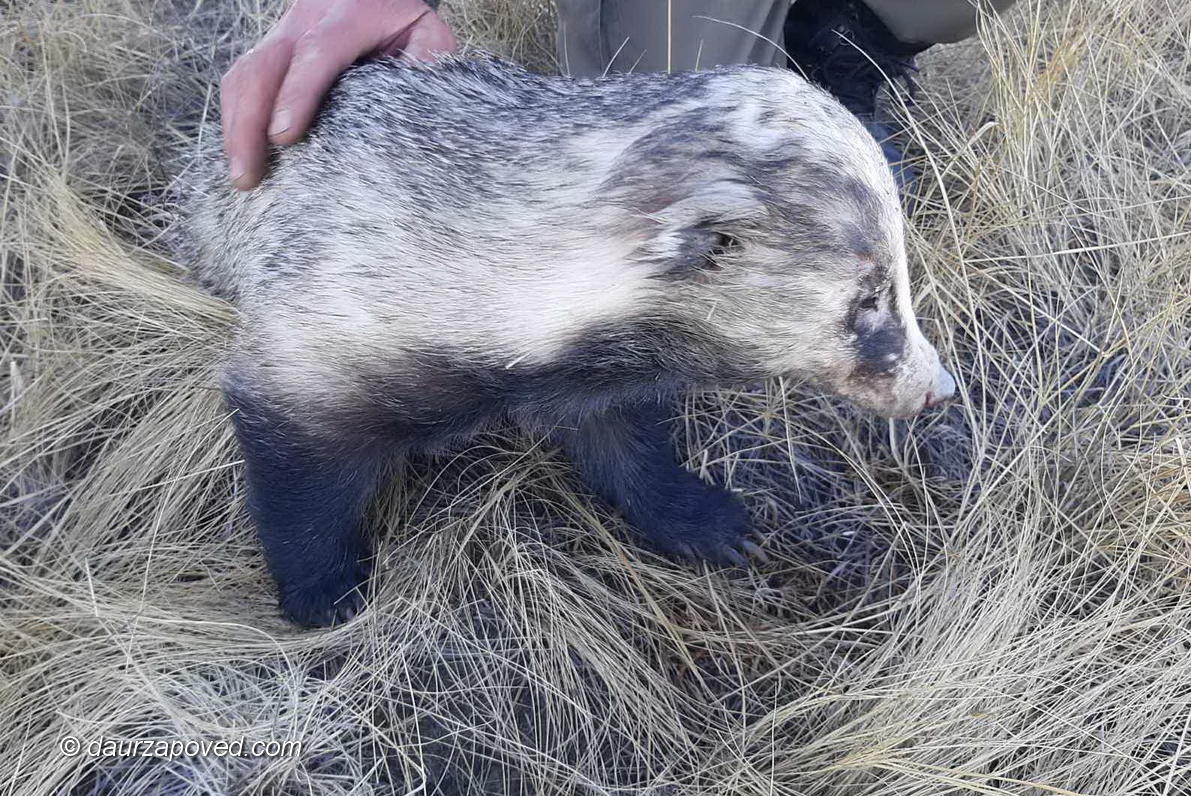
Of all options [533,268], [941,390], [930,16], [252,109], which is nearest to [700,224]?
[533,268]

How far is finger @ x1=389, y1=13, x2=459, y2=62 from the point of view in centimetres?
296

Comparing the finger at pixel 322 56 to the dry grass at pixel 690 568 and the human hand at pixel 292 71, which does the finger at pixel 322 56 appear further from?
the dry grass at pixel 690 568

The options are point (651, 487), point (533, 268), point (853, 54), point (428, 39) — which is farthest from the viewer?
point (853, 54)

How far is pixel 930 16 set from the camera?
359cm

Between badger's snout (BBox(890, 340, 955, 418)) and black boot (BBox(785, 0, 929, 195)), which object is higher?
black boot (BBox(785, 0, 929, 195))

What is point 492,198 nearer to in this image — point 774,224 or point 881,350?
point 774,224

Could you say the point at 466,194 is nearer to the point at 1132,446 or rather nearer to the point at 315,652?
the point at 315,652

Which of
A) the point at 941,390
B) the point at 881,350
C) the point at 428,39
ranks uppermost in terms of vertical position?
the point at 428,39

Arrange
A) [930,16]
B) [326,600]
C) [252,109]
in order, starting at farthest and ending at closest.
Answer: [930,16] → [326,600] → [252,109]

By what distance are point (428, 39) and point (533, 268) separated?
1239 millimetres

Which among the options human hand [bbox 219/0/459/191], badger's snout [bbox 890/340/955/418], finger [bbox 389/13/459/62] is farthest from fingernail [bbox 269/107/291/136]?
badger's snout [bbox 890/340/955/418]

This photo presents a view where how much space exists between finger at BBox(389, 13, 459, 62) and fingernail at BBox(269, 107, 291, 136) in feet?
1.56

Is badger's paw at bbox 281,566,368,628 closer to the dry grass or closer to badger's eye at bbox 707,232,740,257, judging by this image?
the dry grass

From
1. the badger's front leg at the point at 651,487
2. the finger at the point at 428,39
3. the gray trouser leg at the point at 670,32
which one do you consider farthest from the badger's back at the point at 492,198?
the gray trouser leg at the point at 670,32
